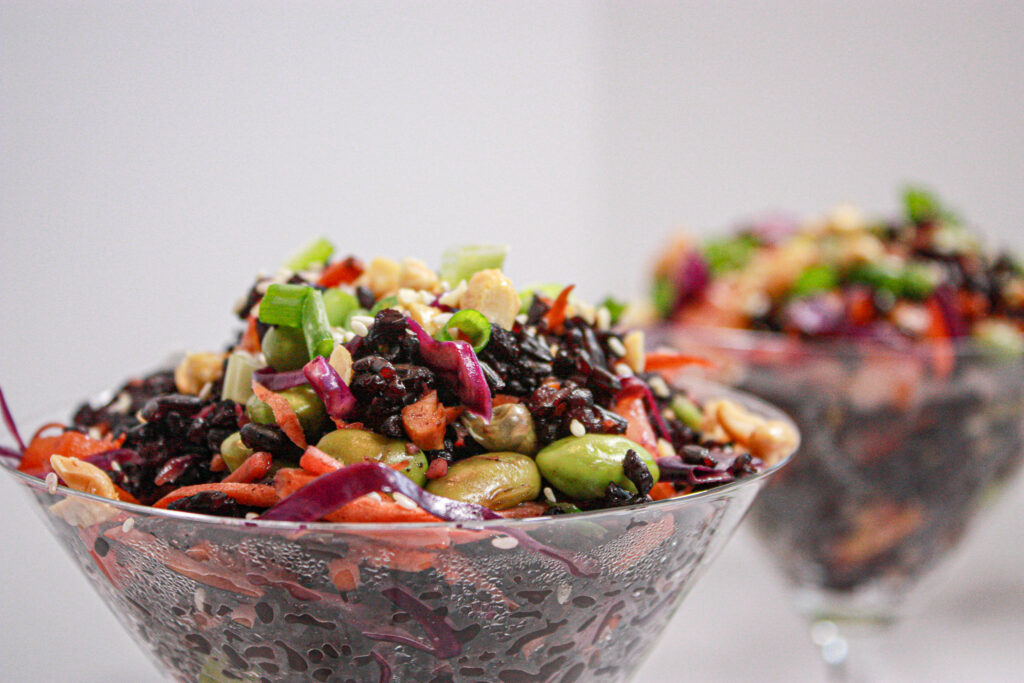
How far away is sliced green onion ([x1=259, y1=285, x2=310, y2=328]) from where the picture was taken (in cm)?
58

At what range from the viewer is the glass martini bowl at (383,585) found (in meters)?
0.43

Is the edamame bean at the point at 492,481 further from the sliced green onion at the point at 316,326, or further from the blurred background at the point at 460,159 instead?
the blurred background at the point at 460,159

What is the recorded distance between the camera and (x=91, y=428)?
25.4 inches

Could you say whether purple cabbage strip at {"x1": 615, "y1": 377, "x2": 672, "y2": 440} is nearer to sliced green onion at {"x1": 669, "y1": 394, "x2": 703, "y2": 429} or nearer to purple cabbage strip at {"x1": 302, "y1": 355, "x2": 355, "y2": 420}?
sliced green onion at {"x1": 669, "y1": 394, "x2": 703, "y2": 429}

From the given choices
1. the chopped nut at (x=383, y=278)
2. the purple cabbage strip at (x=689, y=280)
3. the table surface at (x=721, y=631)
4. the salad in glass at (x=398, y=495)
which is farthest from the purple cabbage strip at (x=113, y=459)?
the purple cabbage strip at (x=689, y=280)

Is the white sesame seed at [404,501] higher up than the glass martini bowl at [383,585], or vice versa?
the white sesame seed at [404,501]

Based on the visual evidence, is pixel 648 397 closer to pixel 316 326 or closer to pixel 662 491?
pixel 662 491

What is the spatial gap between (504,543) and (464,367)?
0.12 meters

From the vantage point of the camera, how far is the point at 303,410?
521mm

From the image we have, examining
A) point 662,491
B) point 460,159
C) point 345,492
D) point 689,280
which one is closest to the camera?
point 345,492

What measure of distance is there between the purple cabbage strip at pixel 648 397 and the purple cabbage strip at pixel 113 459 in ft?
1.06

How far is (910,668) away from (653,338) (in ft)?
2.13

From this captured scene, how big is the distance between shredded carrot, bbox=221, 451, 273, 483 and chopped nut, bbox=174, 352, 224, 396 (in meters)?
0.14

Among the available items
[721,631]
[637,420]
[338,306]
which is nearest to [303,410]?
[338,306]
